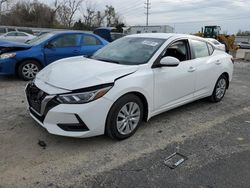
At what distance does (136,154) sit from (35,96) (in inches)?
61.7

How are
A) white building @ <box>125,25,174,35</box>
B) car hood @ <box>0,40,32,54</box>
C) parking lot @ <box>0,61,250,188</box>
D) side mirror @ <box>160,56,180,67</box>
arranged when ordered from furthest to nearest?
white building @ <box>125,25,174,35</box>, car hood @ <box>0,40,32,54</box>, side mirror @ <box>160,56,180,67</box>, parking lot @ <box>0,61,250,188</box>

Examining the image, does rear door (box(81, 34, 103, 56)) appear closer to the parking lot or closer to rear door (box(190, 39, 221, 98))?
the parking lot

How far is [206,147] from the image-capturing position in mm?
3629

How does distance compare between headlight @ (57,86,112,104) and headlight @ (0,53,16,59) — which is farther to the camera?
headlight @ (0,53,16,59)

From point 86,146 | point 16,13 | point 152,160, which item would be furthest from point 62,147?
point 16,13

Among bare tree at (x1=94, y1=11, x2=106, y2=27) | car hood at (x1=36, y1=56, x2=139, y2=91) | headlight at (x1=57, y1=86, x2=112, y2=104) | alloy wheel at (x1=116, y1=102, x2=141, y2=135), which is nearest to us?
headlight at (x1=57, y1=86, x2=112, y2=104)

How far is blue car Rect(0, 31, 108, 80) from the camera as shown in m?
6.97

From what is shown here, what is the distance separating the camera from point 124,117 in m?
3.64

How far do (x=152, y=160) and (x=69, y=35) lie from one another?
550cm

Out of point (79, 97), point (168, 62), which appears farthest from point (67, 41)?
point (79, 97)

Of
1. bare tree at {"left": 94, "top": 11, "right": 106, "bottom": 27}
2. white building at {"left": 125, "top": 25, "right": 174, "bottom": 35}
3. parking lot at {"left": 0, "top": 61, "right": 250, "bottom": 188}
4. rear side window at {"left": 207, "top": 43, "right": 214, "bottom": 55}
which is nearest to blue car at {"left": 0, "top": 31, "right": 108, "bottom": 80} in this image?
parking lot at {"left": 0, "top": 61, "right": 250, "bottom": 188}

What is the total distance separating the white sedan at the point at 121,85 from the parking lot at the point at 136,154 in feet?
0.94

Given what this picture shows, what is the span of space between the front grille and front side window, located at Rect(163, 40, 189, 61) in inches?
84.2

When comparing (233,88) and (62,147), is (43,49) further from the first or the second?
(233,88)
